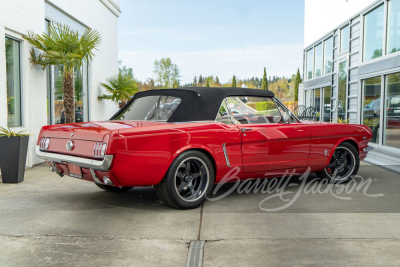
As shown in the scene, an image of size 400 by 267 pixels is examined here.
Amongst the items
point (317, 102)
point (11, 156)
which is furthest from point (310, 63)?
point (11, 156)

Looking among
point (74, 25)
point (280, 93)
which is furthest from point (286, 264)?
point (280, 93)

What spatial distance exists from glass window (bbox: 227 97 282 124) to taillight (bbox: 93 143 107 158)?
1.79m

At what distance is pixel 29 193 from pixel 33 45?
12.6 feet

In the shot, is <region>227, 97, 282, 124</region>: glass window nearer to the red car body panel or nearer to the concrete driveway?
the red car body panel

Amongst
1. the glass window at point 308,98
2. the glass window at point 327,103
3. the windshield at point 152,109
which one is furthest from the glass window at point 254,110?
the glass window at point 308,98

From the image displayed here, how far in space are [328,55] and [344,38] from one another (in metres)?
1.71

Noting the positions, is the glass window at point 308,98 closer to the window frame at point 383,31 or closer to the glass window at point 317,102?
the glass window at point 317,102

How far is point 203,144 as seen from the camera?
449cm

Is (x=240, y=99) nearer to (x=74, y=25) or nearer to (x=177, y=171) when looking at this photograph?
(x=177, y=171)

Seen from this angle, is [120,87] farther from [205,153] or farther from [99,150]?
[99,150]

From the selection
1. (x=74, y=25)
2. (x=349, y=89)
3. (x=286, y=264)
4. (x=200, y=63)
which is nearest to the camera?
(x=286, y=264)

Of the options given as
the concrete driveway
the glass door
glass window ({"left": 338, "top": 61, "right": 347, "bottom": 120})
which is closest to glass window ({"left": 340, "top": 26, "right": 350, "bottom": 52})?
glass window ({"left": 338, "top": 61, "right": 347, "bottom": 120})

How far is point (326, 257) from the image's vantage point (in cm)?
303

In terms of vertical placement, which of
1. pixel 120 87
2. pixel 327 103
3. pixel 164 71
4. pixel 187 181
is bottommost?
pixel 187 181
